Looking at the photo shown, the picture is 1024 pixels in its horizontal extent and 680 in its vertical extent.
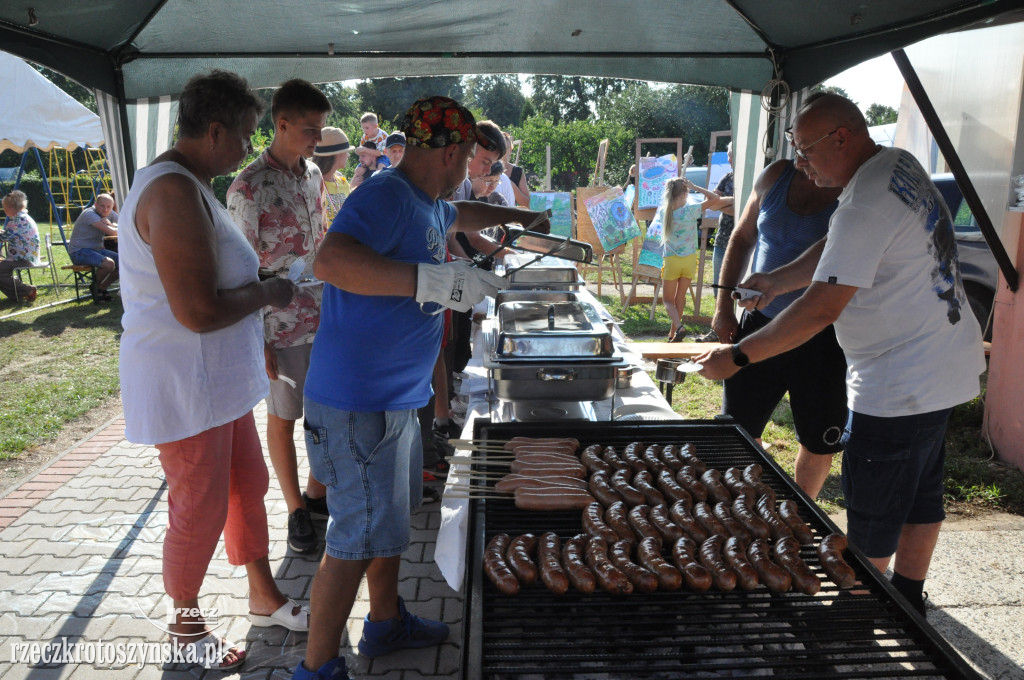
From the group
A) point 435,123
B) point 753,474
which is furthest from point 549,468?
point 435,123

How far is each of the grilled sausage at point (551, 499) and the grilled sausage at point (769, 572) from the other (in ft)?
1.82

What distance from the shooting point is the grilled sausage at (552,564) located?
180 cm

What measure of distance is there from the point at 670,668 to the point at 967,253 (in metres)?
6.75

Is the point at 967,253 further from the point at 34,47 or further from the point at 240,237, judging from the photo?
the point at 34,47

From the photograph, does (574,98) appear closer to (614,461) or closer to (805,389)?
(805,389)

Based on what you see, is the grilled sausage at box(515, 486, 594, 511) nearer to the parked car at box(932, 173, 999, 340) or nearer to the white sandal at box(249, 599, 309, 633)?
the white sandal at box(249, 599, 309, 633)

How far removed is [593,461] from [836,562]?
34.7 inches

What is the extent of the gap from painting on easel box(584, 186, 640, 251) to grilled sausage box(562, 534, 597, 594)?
8762mm

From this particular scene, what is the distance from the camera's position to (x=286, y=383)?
3398 millimetres

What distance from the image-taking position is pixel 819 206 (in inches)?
130

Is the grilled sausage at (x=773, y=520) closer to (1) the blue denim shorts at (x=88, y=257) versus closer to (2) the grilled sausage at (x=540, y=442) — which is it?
(2) the grilled sausage at (x=540, y=442)

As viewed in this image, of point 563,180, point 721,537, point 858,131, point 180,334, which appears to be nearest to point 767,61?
point 858,131

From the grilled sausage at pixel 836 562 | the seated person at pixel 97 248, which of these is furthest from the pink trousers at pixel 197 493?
the seated person at pixel 97 248

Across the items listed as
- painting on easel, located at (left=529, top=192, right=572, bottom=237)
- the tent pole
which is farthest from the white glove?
painting on easel, located at (left=529, top=192, right=572, bottom=237)
